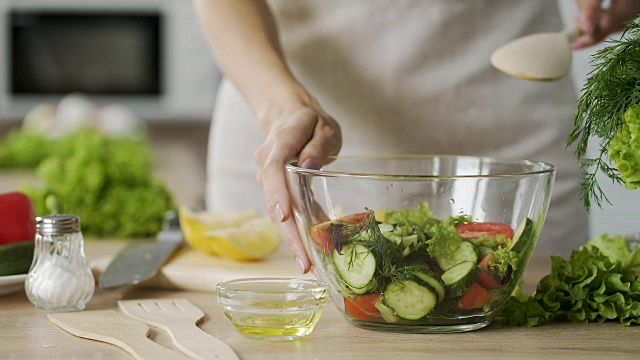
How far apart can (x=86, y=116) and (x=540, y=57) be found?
3.36 meters

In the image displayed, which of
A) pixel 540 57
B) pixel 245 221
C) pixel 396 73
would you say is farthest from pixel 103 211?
pixel 540 57

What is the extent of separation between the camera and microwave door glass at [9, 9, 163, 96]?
6.33 meters

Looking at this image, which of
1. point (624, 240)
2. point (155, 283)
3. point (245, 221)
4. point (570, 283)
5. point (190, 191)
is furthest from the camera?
point (190, 191)

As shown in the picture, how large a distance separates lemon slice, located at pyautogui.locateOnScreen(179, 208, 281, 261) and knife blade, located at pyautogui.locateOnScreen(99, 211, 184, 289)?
0.17 ft

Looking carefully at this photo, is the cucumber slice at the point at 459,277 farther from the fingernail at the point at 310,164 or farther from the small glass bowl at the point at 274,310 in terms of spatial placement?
the fingernail at the point at 310,164

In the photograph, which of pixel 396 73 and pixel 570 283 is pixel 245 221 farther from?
pixel 570 283

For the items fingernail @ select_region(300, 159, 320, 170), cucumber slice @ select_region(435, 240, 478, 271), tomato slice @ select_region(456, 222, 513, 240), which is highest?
fingernail @ select_region(300, 159, 320, 170)

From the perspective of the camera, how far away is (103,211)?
1821 mm

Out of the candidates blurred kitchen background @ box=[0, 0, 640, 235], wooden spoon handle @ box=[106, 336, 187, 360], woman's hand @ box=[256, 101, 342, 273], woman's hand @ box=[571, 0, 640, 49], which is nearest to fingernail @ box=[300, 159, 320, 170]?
woman's hand @ box=[256, 101, 342, 273]

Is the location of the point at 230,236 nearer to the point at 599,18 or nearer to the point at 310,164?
the point at 310,164

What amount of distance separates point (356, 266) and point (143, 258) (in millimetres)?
547

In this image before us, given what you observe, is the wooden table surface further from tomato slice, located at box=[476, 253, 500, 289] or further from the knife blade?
the knife blade

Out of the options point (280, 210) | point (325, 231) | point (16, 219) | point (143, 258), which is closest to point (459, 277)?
point (325, 231)

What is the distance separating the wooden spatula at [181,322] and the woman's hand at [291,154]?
0.50 ft
